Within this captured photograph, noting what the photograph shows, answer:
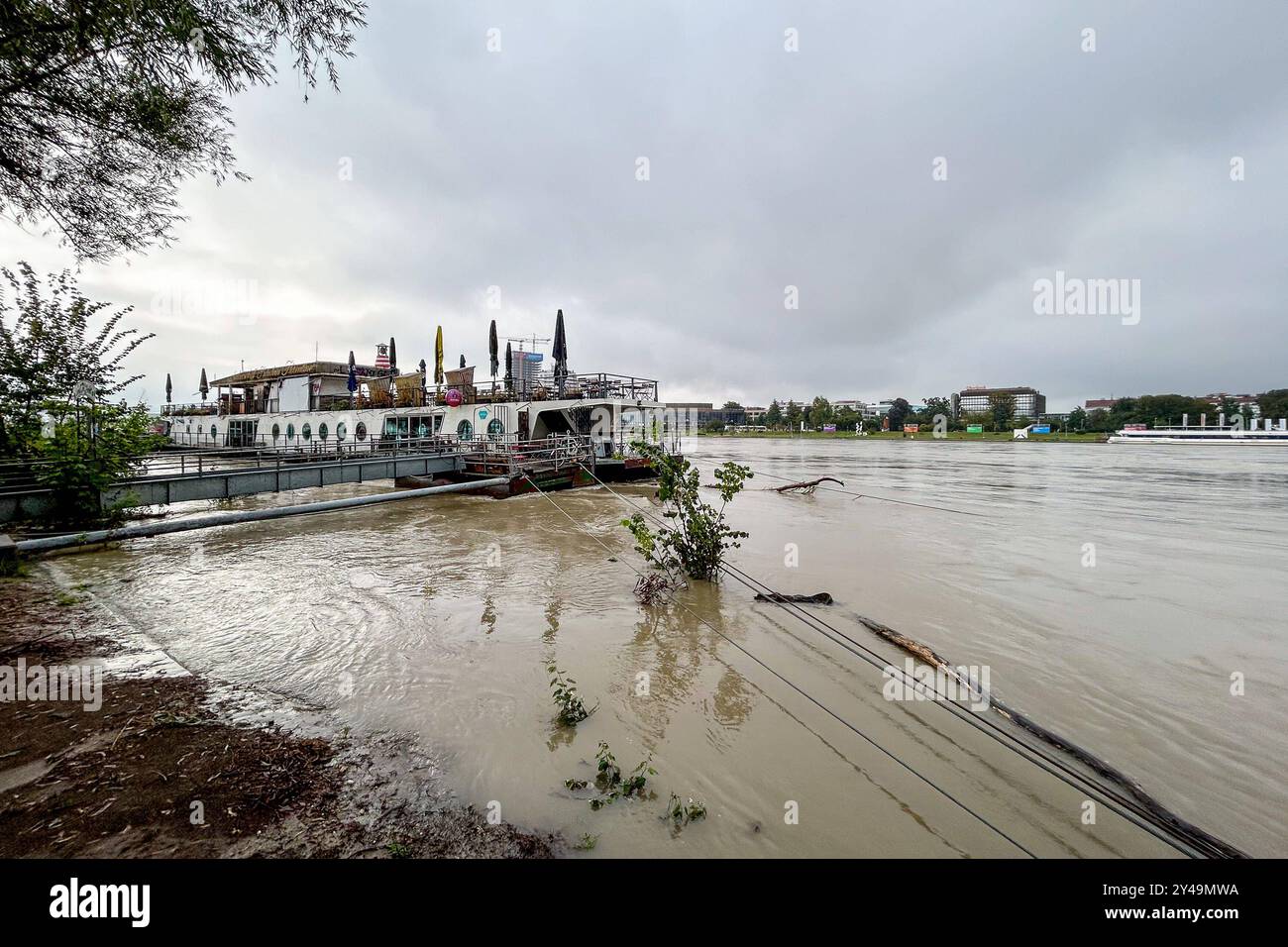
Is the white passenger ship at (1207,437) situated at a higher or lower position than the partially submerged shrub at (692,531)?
higher

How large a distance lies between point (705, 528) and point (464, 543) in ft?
20.8

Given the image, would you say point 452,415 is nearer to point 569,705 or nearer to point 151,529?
point 151,529

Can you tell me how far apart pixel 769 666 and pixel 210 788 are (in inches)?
198

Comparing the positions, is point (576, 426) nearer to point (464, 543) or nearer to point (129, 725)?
point (464, 543)

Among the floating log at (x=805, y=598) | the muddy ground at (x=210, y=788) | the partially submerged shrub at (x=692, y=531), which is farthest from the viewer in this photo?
the partially submerged shrub at (x=692, y=531)

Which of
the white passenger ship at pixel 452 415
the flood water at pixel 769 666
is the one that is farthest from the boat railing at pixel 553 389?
the flood water at pixel 769 666

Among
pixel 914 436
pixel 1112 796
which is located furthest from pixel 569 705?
pixel 914 436

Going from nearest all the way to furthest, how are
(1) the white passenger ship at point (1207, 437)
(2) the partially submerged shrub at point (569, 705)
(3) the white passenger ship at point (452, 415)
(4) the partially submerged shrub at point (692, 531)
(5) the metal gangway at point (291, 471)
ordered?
(2) the partially submerged shrub at point (569, 705), (4) the partially submerged shrub at point (692, 531), (5) the metal gangway at point (291, 471), (3) the white passenger ship at point (452, 415), (1) the white passenger ship at point (1207, 437)

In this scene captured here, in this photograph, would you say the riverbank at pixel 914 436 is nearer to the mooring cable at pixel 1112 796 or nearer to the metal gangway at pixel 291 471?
the metal gangway at pixel 291 471

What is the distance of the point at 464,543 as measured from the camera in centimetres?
1191

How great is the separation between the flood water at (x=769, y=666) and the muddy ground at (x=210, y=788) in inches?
13.0

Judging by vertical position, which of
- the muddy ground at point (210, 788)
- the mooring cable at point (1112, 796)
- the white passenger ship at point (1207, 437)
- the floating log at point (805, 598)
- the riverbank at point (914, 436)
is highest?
the riverbank at point (914, 436)

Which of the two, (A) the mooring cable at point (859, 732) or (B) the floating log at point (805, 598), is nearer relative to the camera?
(A) the mooring cable at point (859, 732)

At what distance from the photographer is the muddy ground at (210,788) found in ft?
8.48
